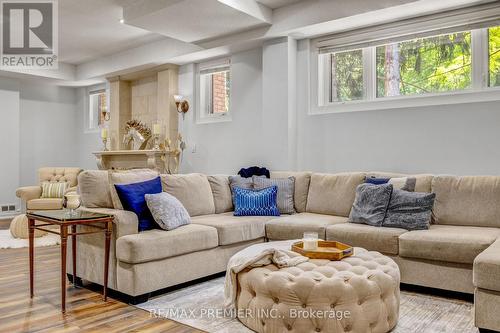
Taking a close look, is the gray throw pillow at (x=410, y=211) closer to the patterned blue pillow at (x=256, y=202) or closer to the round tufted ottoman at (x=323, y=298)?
the round tufted ottoman at (x=323, y=298)

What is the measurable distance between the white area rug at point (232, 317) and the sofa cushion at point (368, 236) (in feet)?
1.26

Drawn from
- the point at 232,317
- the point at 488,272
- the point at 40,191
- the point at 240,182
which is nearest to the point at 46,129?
the point at 40,191

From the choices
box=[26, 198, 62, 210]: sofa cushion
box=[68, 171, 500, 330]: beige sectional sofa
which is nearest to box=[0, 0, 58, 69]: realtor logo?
box=[26, 198, 62, 210]: sofa cushion

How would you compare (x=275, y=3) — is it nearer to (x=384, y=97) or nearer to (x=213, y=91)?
(x=384, y=97)

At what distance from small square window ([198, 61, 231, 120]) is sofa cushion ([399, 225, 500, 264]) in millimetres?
3581

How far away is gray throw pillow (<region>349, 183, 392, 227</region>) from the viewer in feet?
11.6

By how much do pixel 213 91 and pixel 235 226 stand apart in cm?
319

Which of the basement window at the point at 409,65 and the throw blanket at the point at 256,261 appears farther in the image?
the basement window at the point at 409,65

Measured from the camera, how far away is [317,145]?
5.03 meters

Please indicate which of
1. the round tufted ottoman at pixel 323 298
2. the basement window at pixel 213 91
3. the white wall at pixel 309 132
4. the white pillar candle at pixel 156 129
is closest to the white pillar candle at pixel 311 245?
the round tufted ottoman at pixel 323 298

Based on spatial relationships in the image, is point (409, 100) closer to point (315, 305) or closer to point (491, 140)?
point (491, 140)

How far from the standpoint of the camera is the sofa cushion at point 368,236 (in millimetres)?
3236

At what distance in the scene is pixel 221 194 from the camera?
4512mm

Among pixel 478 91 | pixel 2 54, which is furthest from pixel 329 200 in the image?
pixel 2 54
